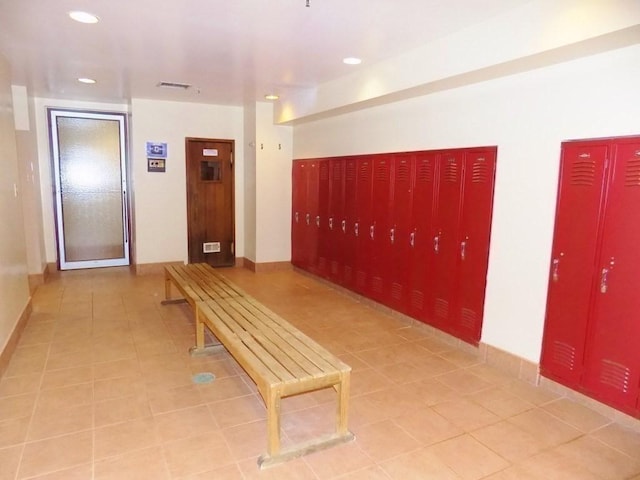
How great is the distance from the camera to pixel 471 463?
225 centimetres

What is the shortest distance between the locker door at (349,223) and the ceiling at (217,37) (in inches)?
42.2

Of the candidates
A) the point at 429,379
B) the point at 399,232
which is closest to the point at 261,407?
the point at 429,379

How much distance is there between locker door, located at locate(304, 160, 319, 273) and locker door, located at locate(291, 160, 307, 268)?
12cm

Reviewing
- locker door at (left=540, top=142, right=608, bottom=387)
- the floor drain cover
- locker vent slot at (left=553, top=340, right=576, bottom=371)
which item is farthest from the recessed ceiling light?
locker vent slot at (left=553, top=340, right=576, bottom=371)

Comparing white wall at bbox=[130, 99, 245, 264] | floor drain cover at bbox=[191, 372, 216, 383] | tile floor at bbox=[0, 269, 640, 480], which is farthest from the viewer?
white wall at bbox=[130, 99, 245, 264]

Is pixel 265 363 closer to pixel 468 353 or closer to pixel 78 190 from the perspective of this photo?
pixel 468 353

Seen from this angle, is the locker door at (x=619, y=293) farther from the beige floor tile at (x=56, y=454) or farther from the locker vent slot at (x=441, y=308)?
the beige floor tile at (x=56, y=454)

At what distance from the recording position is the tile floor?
2.20 m

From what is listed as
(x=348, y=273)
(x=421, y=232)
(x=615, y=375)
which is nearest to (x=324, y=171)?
(x=348, y=273)

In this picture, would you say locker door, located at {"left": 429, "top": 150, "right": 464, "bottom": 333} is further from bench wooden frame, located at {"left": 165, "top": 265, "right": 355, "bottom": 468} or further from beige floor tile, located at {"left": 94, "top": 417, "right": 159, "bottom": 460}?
beige floor tile, located at {"left": 94, "top": 417, "right": 159, "bottom": 460}

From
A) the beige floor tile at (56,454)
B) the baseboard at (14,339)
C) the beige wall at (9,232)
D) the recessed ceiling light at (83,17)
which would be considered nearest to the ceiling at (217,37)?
the recessed ceiling light at (83,17)

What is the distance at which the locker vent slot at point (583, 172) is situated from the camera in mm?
2703

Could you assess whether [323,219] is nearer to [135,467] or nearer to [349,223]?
[349,223]

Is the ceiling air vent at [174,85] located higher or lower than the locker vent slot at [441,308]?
higher
